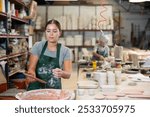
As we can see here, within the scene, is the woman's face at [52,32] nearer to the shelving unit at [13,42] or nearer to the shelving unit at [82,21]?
the shelving unit at [13,42]

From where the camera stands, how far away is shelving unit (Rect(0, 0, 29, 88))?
9.59 ft

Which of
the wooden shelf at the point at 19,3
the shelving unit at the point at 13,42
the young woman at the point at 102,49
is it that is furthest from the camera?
the wooden shelf at the point at 19,3

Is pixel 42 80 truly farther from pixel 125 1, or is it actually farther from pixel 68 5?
pixel 125 1

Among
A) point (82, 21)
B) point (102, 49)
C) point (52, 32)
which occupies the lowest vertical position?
point (102, 49)

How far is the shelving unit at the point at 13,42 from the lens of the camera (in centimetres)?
292

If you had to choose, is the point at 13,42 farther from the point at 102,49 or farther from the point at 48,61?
the point at 48,61

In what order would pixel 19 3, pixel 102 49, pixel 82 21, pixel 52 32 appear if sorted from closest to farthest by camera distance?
pixel 52 32
pixel 102 49
pixel 19 3
pixel 82 21

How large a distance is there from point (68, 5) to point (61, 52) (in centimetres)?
379

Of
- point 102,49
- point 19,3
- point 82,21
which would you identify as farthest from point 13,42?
point 82,21

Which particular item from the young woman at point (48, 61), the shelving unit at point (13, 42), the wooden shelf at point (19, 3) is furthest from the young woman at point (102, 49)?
the young woman at point (48, 61)

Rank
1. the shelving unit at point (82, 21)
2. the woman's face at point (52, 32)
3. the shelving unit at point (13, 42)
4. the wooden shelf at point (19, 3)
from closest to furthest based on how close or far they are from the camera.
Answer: the woman's face at point (52, 32) < the shelving unit at point (13, 42) < the wooden shelf at point (19, 3) < the shelving unit at point (82, 21)

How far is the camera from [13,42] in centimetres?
332

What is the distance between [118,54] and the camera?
3.13m

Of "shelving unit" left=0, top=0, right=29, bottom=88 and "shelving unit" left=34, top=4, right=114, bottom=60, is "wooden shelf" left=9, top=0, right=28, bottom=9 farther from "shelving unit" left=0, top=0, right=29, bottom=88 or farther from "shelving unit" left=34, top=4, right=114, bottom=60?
"shelving unit" left=34, top=4, right=114, bottom=60
